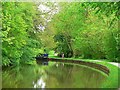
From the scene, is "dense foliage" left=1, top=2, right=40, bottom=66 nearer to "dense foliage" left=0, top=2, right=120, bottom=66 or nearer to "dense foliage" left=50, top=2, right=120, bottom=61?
"dense foliage" left=0, top=2, right=120, bottom=66

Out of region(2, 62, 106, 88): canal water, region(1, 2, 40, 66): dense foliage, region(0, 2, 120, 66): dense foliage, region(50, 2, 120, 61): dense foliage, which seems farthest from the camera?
region(50, 2, 120, 61): dense foliage

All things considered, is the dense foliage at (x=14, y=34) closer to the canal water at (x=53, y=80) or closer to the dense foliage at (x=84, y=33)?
the canal water at (x=53, y=80)

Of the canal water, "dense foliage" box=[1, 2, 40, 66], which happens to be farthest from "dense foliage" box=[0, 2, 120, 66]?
the canal water

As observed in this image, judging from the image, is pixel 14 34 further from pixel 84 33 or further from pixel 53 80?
pixel 84 33

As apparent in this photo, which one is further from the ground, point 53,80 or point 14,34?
point 14,34

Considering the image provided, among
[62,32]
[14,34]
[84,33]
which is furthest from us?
[62,32]

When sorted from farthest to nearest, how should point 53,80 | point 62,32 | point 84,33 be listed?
point 62,32 < point 84,33 < point 53,80

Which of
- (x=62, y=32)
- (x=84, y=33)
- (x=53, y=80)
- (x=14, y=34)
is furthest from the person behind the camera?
(x=62, y=32)

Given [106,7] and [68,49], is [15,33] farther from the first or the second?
[68,49]

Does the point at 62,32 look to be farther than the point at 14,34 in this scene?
Yes

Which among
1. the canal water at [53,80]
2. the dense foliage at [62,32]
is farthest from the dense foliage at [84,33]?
the canal water at [53,80]

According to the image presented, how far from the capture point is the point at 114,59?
2120 cm

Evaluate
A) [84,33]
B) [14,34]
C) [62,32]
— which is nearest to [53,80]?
[14,34]

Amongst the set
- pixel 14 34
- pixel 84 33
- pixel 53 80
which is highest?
pixel 84 33
